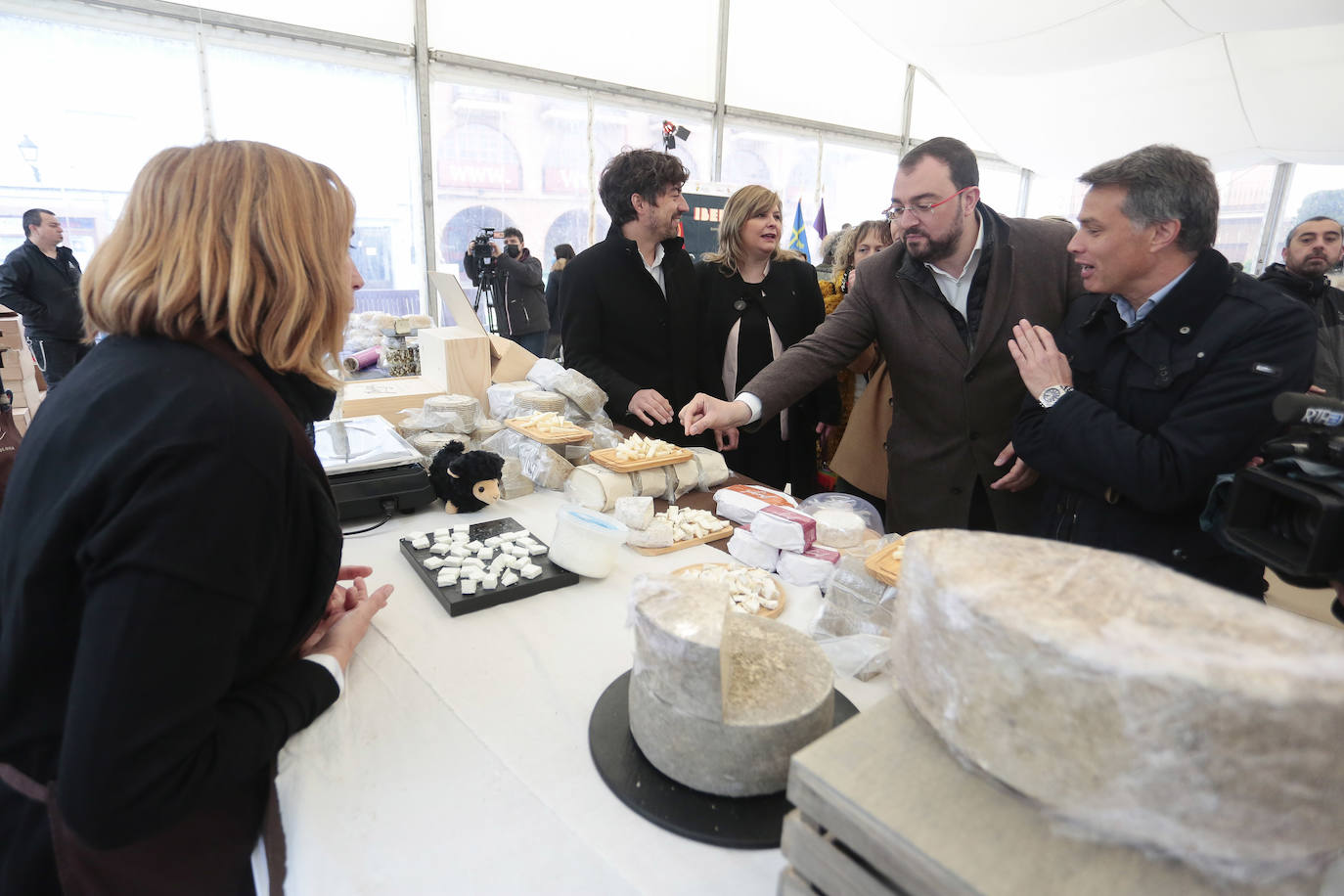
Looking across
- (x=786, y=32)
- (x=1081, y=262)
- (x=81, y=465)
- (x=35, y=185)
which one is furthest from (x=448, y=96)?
(x=81, y=465)

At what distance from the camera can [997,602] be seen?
0.54 m

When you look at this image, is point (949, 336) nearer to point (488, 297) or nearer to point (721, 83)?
point (488, 297)

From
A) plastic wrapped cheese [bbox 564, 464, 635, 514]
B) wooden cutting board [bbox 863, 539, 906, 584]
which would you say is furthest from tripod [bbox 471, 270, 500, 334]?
wooden cutting board [bbox 863, 539, 906, 584]

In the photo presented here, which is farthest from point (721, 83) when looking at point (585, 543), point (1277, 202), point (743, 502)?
point (1277, 202)

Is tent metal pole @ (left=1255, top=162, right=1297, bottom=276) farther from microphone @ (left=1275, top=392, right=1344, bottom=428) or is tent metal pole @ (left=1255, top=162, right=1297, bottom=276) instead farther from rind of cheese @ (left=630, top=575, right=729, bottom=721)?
rind of cheese @ (left=630, top=575, right=729, bottom=721)

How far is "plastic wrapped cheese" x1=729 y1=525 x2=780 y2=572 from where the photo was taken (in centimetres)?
153

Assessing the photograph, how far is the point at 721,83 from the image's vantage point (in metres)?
8.74

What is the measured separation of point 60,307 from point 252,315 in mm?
5976

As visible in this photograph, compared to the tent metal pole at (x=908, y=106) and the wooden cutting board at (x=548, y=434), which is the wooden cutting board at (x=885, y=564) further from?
the tent metal pole at (x=908, y=106)

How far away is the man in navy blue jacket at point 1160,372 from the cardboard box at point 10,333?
4018 mm

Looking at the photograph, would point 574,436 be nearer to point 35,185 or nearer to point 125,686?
point 125,686

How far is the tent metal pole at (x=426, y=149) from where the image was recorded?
22.1 ft

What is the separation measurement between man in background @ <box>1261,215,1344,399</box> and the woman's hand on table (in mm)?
4055

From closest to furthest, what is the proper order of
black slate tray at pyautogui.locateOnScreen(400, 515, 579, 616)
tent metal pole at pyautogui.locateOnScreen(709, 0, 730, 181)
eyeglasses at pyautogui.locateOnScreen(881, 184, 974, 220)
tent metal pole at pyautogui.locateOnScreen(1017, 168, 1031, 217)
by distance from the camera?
black slate tray at pyautogui.locateOnScreen(400, 515, 579, 616) < eyeglasses at pyautogui.locateOnScreen(881, 184, 974, 220) < tent metal pole at pyautogui.locateOnScreen(709, 0, 730, 181) < tent metal pole at pyautogui.locateOnScreen(1017, 168, 1031, 217)
